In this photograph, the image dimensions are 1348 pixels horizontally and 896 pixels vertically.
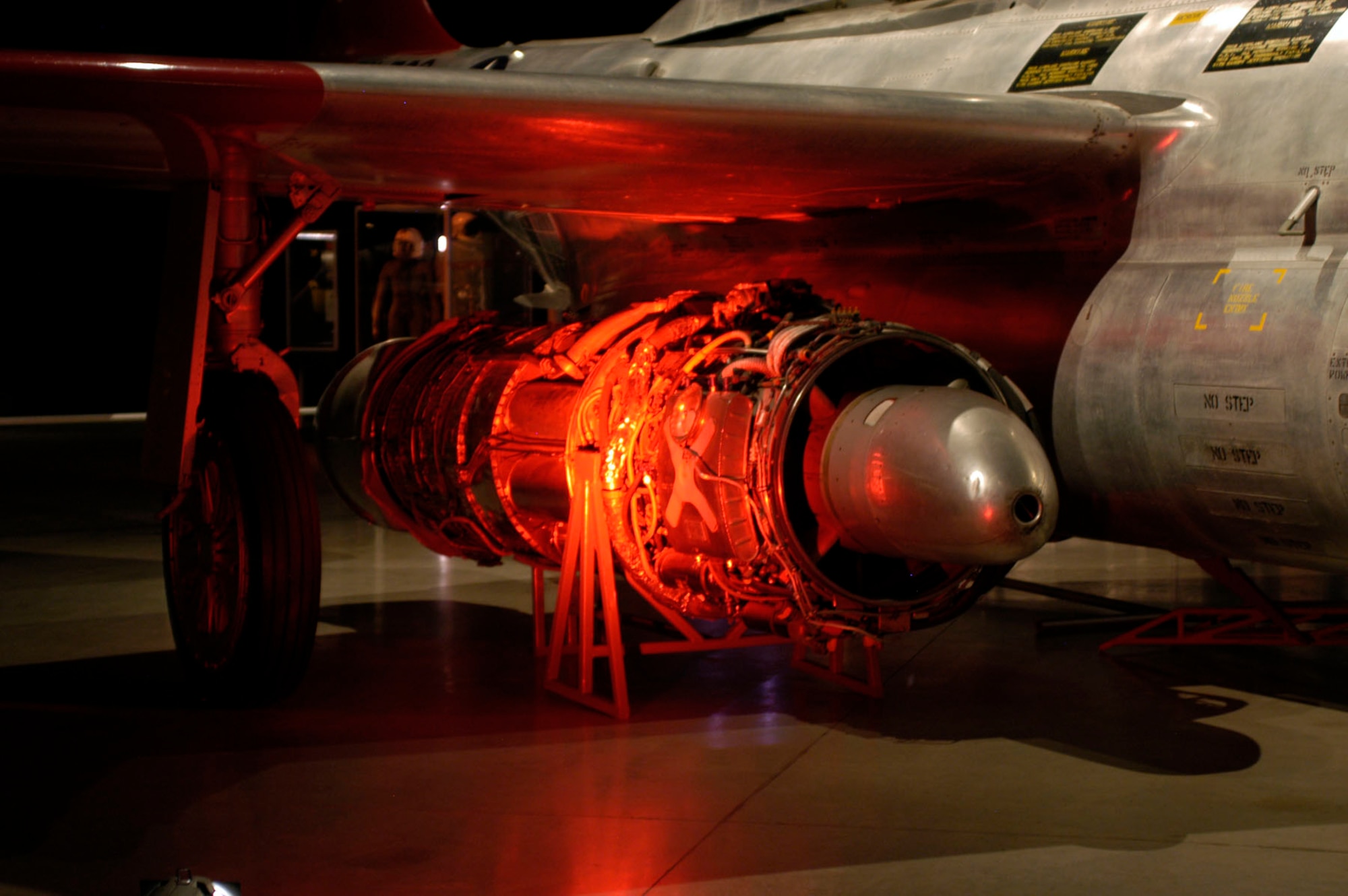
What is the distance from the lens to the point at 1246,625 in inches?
248

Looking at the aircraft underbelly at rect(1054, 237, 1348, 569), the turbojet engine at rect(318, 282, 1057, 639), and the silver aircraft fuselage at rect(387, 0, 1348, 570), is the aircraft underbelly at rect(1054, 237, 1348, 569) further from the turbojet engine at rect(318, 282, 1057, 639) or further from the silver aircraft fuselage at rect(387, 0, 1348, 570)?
the turbojet engine at rect(318, 282, 1057, 639)

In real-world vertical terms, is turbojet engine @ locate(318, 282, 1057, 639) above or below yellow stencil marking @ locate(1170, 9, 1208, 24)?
below

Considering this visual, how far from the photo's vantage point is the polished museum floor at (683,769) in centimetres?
389

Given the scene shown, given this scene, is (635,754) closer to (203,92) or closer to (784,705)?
(784,705)

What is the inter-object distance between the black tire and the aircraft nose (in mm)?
2105

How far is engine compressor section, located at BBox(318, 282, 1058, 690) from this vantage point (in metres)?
4.47

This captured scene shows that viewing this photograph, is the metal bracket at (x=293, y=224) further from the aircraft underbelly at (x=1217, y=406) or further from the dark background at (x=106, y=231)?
the dark background at (x=106, y=231)

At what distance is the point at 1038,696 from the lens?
A: 225 inches

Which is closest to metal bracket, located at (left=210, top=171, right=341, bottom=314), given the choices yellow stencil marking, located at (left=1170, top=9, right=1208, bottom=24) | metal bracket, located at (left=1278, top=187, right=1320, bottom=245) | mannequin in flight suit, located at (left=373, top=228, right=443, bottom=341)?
yellow stencil marking, located at (left=1170, top=9, right=1208, bottom=24)

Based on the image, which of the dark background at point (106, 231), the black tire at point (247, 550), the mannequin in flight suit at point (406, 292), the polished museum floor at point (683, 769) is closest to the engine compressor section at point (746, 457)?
the polished museum floor at point (683, 769)

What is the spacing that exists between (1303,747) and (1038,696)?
102cm

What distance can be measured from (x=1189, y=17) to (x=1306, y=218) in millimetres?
1041

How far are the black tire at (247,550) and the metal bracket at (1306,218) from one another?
3.48 meters

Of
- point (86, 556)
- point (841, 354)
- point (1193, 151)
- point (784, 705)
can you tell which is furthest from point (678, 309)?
point (86, 556)
